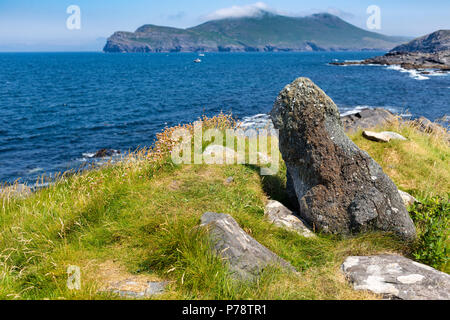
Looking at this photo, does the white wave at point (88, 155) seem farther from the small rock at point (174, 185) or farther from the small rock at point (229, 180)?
the small rock at point (229, 180)

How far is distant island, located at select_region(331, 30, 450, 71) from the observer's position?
9919 centimetres

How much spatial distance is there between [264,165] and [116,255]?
19.5 ft

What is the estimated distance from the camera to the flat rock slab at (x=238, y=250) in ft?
18.4

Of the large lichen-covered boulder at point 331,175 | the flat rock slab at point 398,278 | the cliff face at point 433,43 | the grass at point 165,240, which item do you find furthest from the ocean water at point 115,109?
the cliff face at point 433,43

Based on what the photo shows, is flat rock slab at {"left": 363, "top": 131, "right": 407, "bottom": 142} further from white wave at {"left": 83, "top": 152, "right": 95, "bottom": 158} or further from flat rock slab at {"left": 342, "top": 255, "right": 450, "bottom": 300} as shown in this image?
white wave at {"left": 83, "top": 152, "right": 95, "bottom": 158}

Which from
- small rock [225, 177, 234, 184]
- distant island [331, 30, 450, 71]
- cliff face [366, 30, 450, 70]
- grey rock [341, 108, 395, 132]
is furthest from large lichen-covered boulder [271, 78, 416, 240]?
cliff face [366, 30, 450, 70]

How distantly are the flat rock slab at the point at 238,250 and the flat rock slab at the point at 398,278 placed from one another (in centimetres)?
123

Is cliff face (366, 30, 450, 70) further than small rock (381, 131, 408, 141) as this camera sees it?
Yes

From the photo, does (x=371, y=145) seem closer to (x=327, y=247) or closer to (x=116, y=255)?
(x=327, y=247)

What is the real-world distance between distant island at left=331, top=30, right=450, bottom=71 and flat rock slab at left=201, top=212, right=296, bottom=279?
108 m

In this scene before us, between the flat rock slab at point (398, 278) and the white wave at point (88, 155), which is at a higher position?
the flat rock slab at point (398, 278)

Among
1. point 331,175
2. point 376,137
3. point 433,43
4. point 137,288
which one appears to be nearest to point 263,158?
point 331,175

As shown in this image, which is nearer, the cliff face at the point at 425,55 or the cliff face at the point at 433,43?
the cliff face at the point at 425,55

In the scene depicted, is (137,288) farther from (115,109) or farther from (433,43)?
(433,43)
